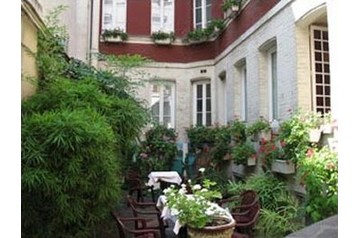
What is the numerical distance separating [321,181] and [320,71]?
233cm

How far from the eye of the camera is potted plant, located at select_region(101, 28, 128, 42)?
40.2ft

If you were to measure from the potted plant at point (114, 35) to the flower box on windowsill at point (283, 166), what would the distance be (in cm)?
757

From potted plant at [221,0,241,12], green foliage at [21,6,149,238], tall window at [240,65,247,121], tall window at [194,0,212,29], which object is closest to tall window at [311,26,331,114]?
tall window at [240,65,247,121]

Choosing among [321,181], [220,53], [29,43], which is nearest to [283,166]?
[321,181]

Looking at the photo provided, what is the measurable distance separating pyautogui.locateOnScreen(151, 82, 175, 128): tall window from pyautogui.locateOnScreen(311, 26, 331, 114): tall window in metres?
6.58

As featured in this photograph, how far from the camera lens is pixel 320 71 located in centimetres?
650

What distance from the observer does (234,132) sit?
8.42 m

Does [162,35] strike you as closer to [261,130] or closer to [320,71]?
[261,130]

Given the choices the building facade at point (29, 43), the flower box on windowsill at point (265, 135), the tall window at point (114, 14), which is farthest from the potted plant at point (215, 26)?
the building facade at point (29, 43)

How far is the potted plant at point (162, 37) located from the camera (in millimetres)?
12547

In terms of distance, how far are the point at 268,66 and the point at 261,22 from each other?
3.11 ft

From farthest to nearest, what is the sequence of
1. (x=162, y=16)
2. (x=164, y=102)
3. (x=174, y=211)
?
(x=162, y=16), (x=164, y=102), (x=174, y=211)
